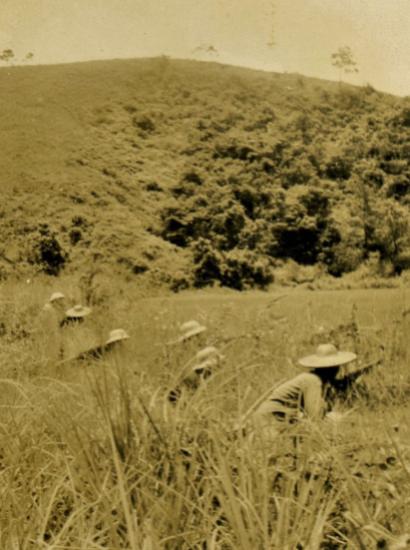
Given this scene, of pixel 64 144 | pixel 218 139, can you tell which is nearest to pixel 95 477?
pixel 64 144

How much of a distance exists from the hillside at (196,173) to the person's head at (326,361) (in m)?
22.9

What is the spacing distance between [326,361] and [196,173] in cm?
3715

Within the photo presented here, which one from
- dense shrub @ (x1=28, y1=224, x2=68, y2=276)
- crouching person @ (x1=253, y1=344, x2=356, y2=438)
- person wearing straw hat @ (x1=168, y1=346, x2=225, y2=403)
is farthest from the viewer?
dense shrub @ (x1=28, y1=224, x2=68, y2=276)

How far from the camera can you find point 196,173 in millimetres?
42062

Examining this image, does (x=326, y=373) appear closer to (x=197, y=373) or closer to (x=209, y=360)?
(x=197, y=373)

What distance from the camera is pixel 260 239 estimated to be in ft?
121

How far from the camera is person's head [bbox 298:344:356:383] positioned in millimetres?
5527

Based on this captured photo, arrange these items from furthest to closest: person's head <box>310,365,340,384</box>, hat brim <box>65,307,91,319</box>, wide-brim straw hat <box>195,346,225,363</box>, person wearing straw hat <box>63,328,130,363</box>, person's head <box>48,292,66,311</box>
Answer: person's head <box>48,292,66,311</box>, hat brim <box>65,307,91,319</box>, person's head <box>310,365,340,384</box>, wide-brim straw hat <box>195,346,225,363</box>, person wearing straw hat <box>63,328,130,363</box>

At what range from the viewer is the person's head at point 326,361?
5.53 metres

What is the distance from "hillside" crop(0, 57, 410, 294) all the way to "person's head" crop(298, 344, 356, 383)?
75.1ft

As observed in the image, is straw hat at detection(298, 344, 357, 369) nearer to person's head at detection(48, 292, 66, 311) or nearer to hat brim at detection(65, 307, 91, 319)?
hat brim at detection(65, 307, 91, 319)

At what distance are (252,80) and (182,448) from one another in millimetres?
59878

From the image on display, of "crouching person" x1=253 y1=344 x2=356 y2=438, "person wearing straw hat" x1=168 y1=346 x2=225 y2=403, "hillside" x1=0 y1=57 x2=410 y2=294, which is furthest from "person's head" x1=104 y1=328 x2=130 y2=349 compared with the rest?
"hillside" x1=0 y1=57 x2=410 y2=294

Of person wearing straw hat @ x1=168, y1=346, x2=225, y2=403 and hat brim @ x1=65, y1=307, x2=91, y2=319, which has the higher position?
person wearing straw hat @ x1=168, y1=346, x2=225, y2=403
